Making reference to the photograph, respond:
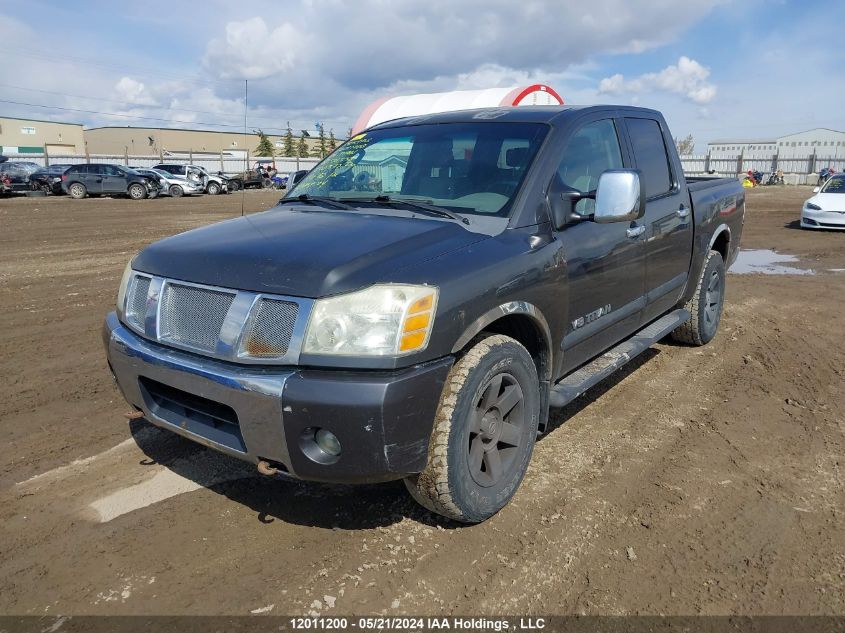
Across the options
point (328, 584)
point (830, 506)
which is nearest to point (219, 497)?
point (328, 584)

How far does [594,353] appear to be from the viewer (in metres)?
3.75

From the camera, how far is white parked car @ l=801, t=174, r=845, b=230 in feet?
46.9

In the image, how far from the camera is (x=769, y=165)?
42.4 m

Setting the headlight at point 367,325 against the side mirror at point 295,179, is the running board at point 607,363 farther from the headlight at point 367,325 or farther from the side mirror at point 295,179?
the side mirror at point 295,179

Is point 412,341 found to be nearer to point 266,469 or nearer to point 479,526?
point 266,469

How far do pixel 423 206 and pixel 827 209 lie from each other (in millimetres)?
14742

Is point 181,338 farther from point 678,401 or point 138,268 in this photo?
point 678,401

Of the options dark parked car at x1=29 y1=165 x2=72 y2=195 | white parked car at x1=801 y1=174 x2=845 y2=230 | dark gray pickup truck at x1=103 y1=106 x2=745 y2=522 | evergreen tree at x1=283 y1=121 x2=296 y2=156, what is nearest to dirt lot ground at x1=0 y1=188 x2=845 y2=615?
dark gray pickup truck at x1=103 y1=106 x2=745 y2=522

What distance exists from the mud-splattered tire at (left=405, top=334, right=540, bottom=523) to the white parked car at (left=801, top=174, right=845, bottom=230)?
1458 cm

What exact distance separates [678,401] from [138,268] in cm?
363

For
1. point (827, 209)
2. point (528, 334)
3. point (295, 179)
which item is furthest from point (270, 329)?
point (827, 209)

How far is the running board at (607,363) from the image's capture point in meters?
3.35

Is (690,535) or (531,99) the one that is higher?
Answer: (531,99)

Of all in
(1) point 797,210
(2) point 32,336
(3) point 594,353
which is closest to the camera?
(3) point 594,353
